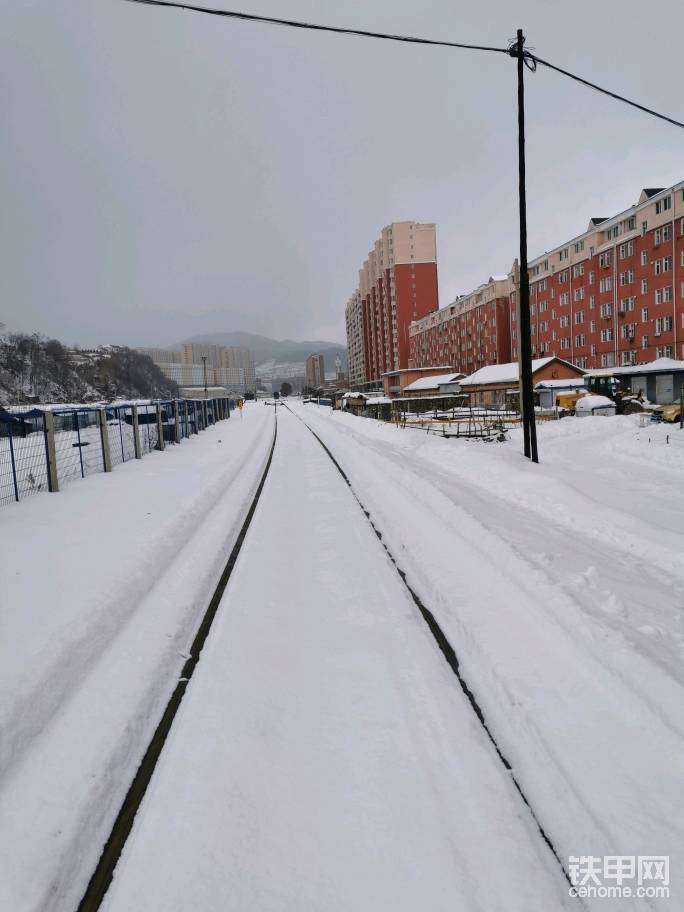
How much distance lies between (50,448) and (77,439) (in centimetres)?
304

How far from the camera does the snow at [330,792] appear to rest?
6.91ft

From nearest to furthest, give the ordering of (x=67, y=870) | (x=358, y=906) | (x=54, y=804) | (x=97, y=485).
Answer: (x=358, y=906) < (x=67, y=870) < (x=54, y=804) < (x=97, y=485)

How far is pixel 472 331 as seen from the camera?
8712cm

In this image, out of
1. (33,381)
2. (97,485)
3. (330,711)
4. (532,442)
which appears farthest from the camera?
(33,381)

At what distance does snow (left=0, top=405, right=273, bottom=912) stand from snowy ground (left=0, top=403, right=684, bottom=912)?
0.06 feet

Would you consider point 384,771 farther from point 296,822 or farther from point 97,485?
point 97,485

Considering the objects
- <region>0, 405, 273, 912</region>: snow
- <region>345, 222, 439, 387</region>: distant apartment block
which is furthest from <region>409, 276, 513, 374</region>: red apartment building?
<region>0, 405, 273, 912</region>: snow

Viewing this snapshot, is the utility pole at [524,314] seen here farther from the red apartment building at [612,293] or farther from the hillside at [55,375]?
the hillside at [55,375]

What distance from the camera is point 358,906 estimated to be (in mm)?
2012

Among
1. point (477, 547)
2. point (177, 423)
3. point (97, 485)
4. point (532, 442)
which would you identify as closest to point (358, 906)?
point (477, 547)

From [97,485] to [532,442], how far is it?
11.3 metres

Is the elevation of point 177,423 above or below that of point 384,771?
above

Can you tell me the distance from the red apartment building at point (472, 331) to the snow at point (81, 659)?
7708 cm

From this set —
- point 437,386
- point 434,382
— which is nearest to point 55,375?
point 434,382
